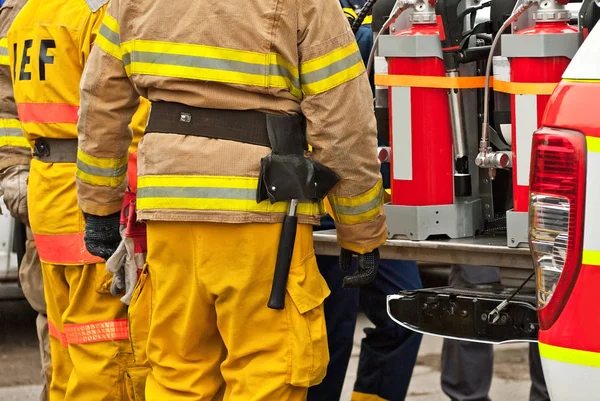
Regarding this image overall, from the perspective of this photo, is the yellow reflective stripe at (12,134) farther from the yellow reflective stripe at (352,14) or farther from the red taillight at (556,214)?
the red taillight at (556,214)

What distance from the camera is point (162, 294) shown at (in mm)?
3561

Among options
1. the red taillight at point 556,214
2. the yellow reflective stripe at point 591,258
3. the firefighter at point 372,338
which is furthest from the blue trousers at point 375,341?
the yellow reflective stripe at point 591,258

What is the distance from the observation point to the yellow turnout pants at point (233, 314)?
3.45 meters

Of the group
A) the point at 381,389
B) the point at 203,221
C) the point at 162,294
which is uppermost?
the point at 203,221

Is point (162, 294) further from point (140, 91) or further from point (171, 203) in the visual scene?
point (140, 91)

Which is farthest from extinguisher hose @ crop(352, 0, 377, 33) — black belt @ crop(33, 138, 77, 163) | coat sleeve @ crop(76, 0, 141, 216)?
black belt @ crop(33, 138, 77, 163)

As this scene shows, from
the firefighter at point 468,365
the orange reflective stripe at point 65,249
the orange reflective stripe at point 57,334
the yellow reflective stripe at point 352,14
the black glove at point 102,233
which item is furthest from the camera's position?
the firefighter at point 468,365

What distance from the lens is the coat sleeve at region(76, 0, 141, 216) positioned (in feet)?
12.0

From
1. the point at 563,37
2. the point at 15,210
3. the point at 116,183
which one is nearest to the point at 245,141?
the point at 116,183

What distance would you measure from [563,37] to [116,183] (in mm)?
1445

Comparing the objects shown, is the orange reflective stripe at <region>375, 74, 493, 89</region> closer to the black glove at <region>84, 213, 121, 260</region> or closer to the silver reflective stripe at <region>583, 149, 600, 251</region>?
the black glove at <region>84, 213, 121, 260</region>

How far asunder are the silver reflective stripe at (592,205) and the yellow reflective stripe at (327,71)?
0.98 metres

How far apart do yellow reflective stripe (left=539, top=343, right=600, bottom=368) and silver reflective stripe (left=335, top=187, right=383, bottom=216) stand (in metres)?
0.97

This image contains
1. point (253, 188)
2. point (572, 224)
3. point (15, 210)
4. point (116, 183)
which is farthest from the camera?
point (15, 210)
